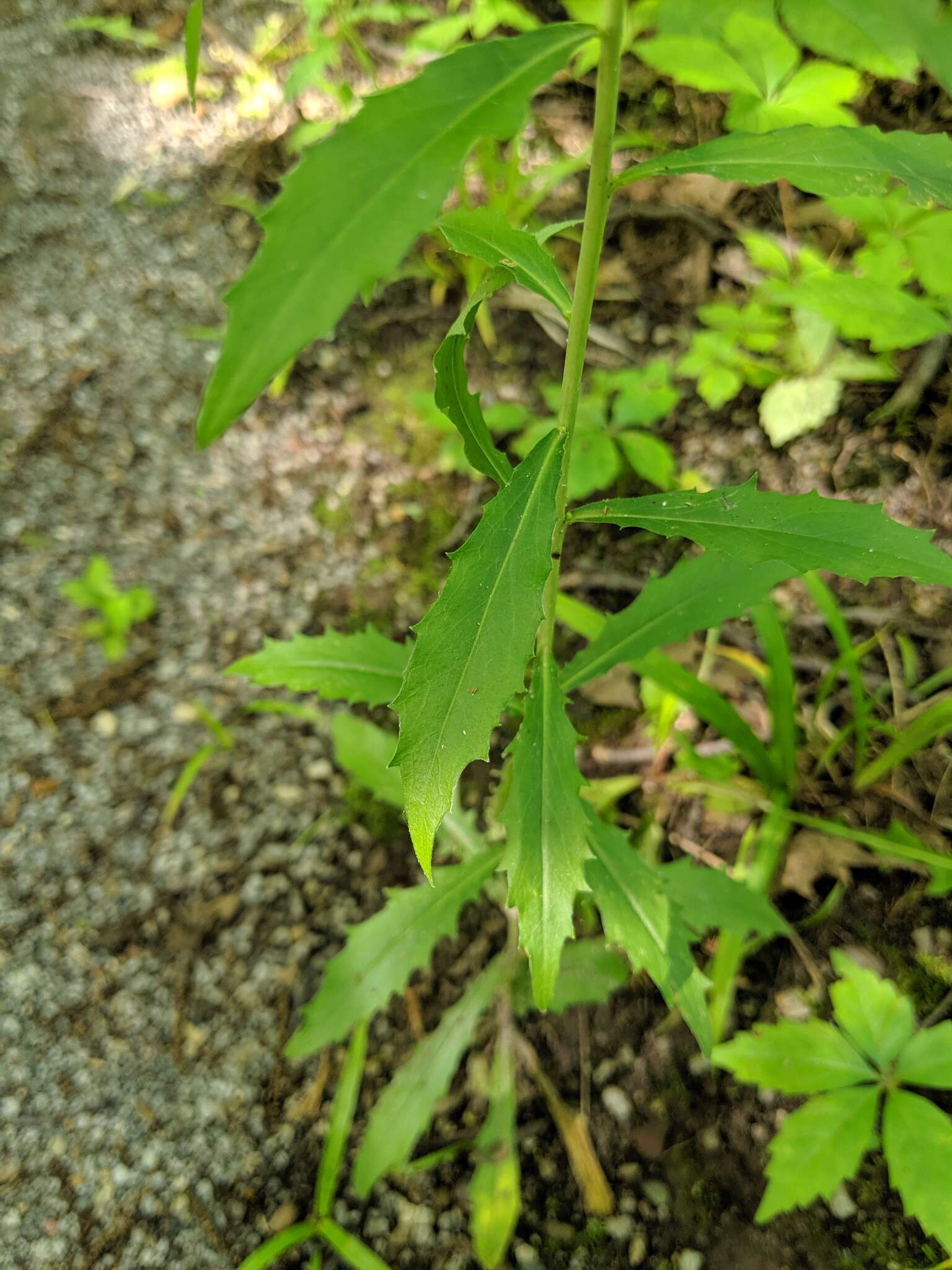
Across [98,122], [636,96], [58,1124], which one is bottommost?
[58,1124]

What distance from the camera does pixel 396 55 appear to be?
8.30ft

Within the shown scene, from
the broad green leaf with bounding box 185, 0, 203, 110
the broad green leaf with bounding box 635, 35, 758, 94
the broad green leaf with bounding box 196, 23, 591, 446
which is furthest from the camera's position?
the broad green leaf with bounding box 635, 35, 758, 94

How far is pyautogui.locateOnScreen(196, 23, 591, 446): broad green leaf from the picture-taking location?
44cm

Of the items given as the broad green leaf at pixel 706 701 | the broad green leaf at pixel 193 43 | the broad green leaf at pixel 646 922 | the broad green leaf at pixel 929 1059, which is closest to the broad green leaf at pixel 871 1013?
the broad green leaf at pixel 929 1059

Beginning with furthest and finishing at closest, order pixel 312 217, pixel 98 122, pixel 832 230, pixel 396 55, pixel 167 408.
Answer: pixel 98 122 → pixel 396 55 → pixel 167 408 → pixel 832 230 → pixel 312 217

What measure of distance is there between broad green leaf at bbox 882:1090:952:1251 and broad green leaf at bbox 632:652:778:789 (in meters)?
0.53

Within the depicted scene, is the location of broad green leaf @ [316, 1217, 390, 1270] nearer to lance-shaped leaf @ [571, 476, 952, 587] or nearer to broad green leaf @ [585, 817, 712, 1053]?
broad green leaf @ [585, 817, 712, 1053]

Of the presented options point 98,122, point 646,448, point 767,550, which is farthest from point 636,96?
point 767,550

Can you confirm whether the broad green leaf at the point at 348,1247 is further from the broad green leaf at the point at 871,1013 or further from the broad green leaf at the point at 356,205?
the broad green leaf at the point at 356,205

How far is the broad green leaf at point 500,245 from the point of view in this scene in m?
0.79

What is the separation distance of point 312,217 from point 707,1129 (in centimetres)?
139

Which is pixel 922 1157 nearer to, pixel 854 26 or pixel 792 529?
pixel 792 529

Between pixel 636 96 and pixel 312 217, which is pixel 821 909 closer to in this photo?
pixel 312 217

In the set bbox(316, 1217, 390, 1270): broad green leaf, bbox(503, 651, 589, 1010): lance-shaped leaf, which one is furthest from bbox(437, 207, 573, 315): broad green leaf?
bbox(316, 1217, 390, 1270): broad green leaf
